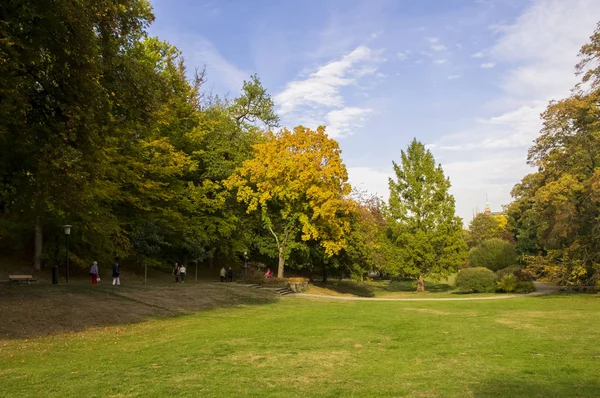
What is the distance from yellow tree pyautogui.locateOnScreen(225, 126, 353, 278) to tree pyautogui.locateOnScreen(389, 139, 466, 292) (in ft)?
27.7

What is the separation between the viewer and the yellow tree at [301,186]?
3172 centimetres

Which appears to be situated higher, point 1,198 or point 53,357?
point 1,198

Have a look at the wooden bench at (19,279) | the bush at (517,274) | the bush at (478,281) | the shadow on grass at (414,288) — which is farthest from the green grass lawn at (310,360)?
the shadow on grass at (414,288)

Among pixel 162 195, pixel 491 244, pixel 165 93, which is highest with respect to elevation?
pixel 165 93

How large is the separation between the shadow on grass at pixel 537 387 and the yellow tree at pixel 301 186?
24321 mm

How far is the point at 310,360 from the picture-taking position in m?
8.84

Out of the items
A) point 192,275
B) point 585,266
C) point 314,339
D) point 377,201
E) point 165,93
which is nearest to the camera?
point 314,339

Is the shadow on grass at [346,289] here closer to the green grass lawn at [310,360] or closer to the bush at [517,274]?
the bush at [517,274]

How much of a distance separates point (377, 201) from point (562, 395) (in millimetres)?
62109

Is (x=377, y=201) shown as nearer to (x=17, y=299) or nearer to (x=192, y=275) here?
(x=192, y=275)

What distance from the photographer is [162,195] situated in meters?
28.2

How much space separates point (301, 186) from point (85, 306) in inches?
738

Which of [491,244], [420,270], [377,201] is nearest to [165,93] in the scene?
[420,270]

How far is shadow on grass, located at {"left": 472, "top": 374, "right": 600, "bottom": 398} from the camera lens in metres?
6.25
